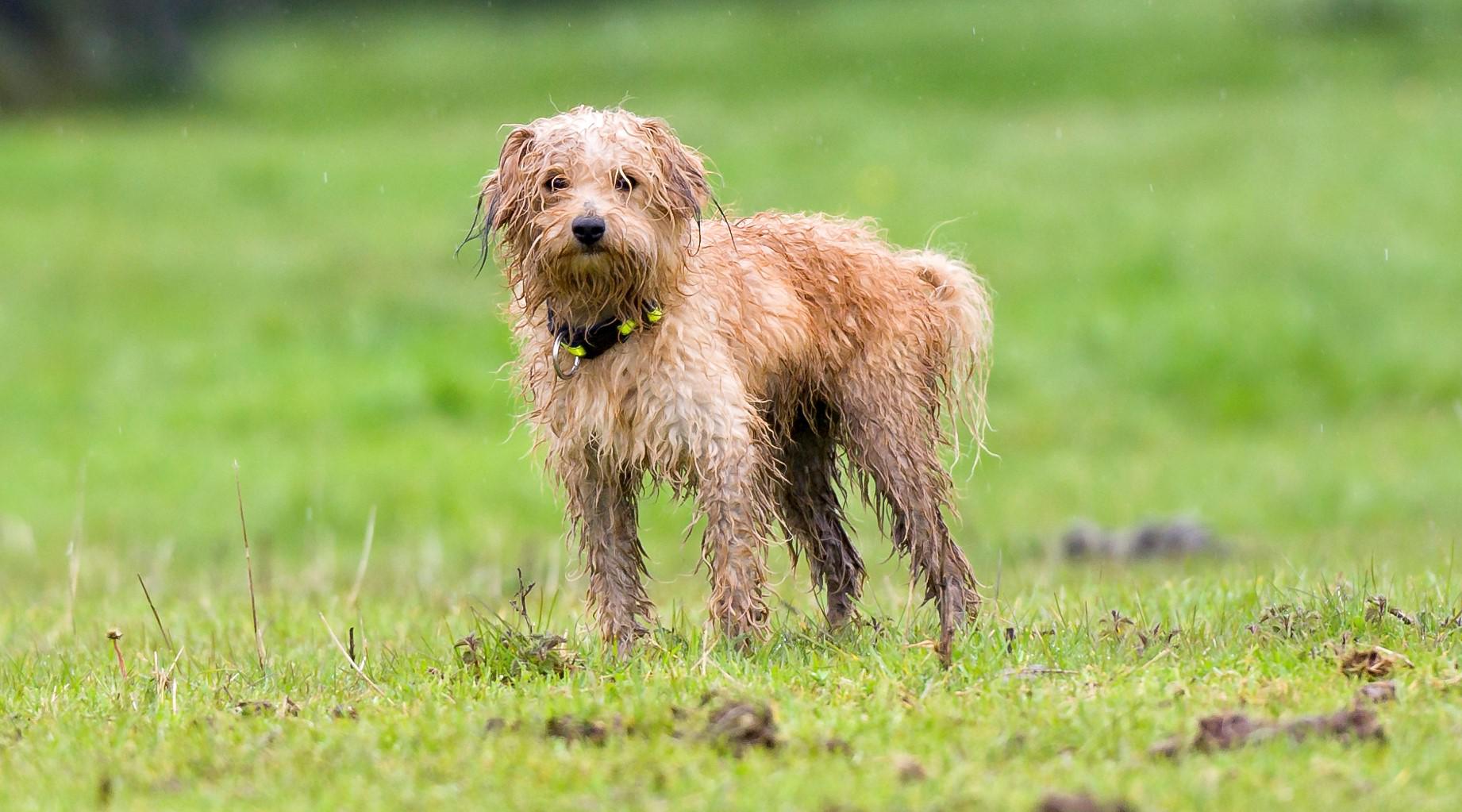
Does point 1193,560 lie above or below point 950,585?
below

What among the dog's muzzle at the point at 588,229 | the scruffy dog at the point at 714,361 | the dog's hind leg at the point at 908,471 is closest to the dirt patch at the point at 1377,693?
the scruffy dog at the point at 714,361

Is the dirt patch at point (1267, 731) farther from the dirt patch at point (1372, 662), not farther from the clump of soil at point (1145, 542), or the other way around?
the clump of soil at point (1145, 542)

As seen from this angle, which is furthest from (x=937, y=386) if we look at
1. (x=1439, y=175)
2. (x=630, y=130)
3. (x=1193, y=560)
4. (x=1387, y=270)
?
(x=1439, y=175)

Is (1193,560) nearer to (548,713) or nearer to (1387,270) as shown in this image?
(548,713)

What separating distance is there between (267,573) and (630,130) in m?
5.82

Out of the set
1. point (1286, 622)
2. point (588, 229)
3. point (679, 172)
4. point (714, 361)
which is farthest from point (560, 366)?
point (1286, 622)

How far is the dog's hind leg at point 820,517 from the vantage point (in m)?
8.20

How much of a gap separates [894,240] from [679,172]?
52.7ft

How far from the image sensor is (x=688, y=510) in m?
16.2

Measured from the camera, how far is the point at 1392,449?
17.1 m

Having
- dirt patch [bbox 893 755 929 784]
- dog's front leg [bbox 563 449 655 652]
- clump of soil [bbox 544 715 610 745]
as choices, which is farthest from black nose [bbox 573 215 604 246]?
dirt patch [bbox 893 755 929 784]

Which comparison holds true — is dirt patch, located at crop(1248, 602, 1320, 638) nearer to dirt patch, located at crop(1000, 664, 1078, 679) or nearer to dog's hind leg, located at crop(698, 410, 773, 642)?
dirt patch, located at crop(1000, 664, 1078, 679)

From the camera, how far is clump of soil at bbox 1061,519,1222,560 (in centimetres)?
1320

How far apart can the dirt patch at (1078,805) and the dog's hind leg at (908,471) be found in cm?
289
